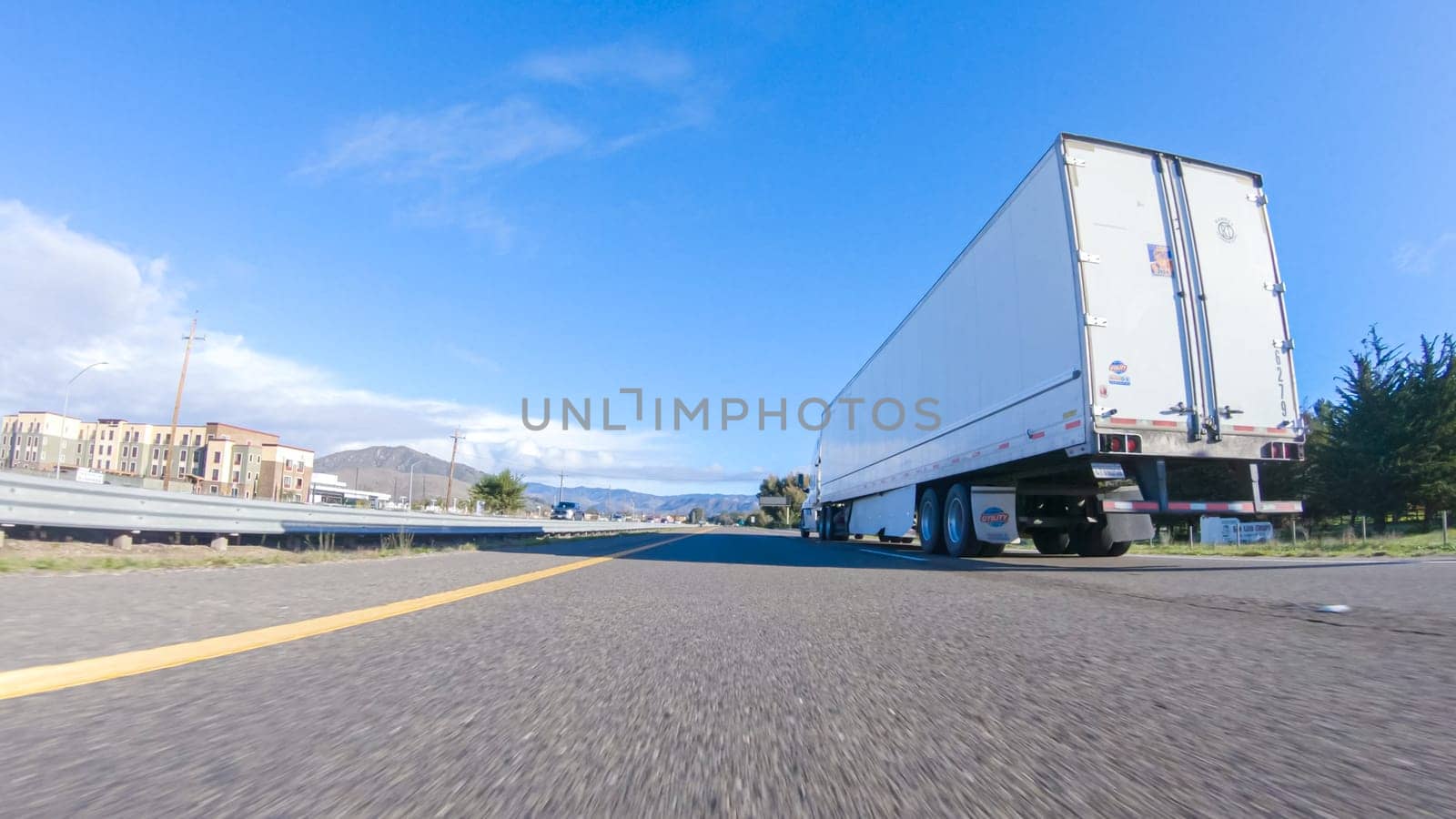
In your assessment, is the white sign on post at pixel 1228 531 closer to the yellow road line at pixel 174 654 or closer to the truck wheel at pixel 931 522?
the truck wheel at pixel 931 522

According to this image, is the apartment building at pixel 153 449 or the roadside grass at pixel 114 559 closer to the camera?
the roadside grass at pixel 114 559

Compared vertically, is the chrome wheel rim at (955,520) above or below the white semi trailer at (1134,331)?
below

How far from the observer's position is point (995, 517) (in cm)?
1219

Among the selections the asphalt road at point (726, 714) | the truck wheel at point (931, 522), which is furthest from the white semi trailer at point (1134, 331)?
the asphalt road at point (726, 714)

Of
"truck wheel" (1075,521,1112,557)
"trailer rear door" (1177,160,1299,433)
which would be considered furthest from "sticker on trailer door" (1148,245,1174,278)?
"truck wheel" (1075,521,1112,557)

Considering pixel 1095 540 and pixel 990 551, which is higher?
pixel 1095 540

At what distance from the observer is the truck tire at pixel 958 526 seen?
41.1 feet

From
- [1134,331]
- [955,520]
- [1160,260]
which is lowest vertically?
[955,520]

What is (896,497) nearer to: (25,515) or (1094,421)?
(1094,421)

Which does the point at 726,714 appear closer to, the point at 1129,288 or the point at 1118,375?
the point at 1118,375

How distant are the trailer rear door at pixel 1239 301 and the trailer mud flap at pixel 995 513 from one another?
365 centimetres

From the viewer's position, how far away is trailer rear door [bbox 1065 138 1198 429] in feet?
29.6

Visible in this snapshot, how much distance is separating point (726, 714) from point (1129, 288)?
361 inches

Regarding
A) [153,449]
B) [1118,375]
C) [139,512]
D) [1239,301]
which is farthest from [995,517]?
[153,449]
